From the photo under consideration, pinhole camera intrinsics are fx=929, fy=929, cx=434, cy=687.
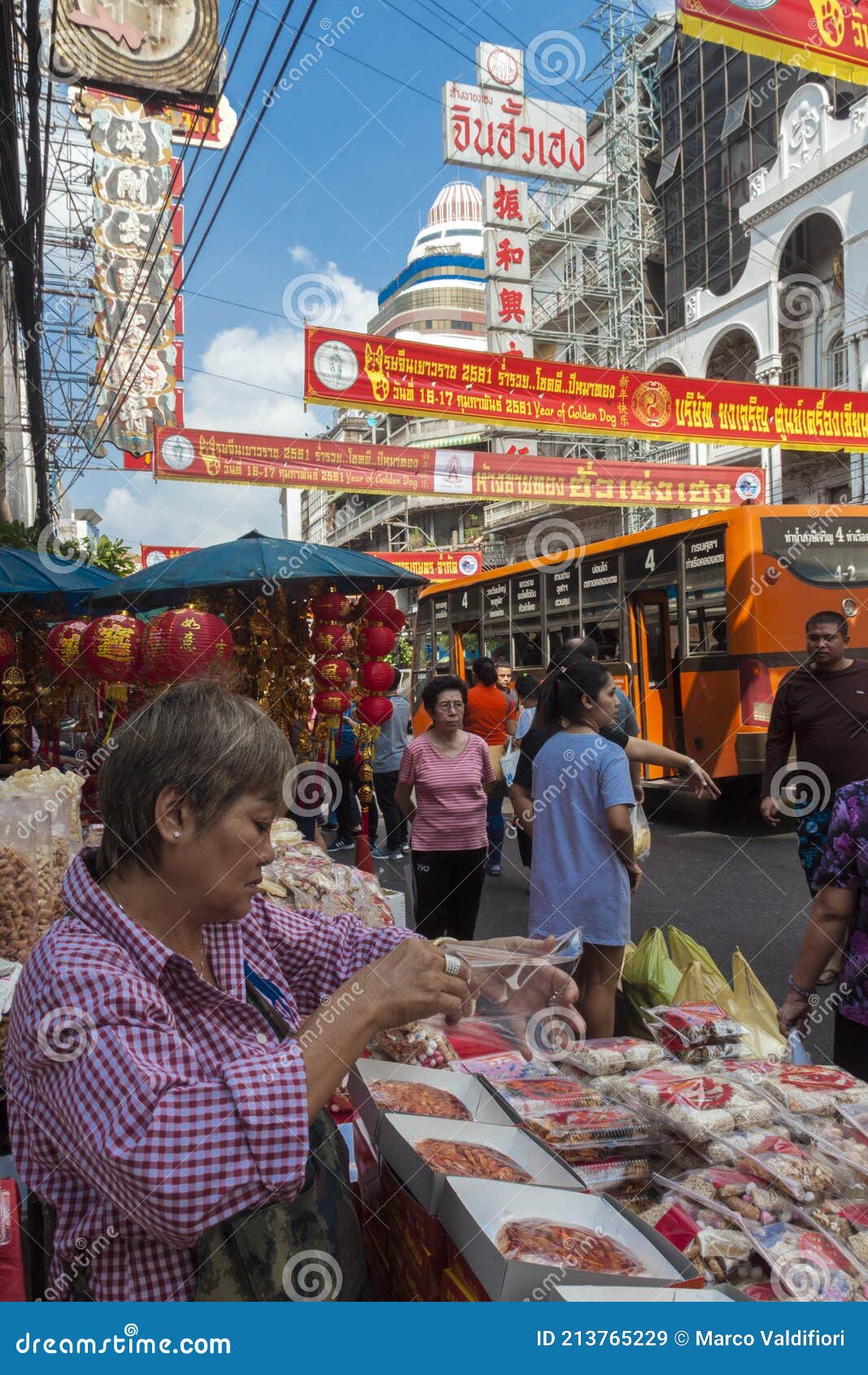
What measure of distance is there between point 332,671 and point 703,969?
11.0 ft

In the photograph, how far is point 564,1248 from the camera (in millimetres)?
1278

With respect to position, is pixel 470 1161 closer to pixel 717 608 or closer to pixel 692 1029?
pixel 692 1029

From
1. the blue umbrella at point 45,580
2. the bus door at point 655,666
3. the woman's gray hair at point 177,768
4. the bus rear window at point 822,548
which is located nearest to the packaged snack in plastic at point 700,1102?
the woman's gray hair at point 177,768

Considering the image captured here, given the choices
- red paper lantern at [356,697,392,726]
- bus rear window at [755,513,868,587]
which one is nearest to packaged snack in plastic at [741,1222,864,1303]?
red paper lantern at [356,697,392,726]

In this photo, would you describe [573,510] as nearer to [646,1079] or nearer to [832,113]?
[832,113]

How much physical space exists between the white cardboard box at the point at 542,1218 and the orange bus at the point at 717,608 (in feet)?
27.8

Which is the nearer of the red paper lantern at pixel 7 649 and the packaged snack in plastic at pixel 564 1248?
the packaged snack in plastic at pixel 564 1248

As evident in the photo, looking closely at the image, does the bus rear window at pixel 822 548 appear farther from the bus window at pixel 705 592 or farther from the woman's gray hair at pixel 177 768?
the woman's gray hair at pixel 177 768

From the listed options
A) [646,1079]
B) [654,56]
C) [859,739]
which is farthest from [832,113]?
[646,1079]

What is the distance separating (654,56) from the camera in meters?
27.9

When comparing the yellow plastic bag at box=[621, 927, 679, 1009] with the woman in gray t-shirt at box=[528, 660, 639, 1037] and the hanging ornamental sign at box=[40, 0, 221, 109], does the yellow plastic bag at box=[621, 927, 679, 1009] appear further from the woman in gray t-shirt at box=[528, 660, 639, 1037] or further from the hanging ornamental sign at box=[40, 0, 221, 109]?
the hanging ornamental sign at box=[40, 0, 221, 109]

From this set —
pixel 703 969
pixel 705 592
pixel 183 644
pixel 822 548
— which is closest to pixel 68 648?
pixel 183 644

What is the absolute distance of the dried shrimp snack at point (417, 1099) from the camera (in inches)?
65.7
